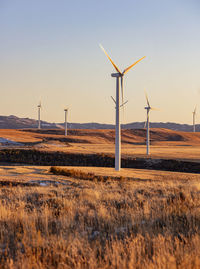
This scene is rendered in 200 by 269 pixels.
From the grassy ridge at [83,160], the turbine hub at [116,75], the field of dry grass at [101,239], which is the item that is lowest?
the grassy ridge at [83,160]

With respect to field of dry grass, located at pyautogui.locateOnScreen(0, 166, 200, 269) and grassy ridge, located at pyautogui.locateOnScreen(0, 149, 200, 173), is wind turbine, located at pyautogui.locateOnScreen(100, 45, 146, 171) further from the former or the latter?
field of dry grass, located at pyautogui.locateOnScreen(0, 166, 200, 269)

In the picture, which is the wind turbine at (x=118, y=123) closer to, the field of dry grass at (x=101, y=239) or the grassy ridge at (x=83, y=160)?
the grassy ridge at (x=83, y=160)

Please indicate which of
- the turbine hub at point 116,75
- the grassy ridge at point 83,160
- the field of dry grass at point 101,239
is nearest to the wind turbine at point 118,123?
the turbine hub at point 116,75

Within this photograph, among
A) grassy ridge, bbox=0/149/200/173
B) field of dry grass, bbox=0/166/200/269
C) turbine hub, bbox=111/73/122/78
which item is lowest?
grassy ridge, bbox=0/149/200/173

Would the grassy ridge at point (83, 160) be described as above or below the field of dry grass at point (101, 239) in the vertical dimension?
below

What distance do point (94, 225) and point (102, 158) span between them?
40923 millimetres

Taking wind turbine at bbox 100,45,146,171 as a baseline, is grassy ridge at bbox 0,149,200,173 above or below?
below

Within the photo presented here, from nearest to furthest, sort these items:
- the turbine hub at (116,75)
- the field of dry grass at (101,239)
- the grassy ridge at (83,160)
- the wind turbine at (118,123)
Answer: the field of dry grass at (101,239)
the wind turbine at (118,123)
the turbine hub at (116,75)
the grassy ridge at (83,160)

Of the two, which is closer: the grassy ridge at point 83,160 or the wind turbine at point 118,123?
the wind turbine at point 118,123

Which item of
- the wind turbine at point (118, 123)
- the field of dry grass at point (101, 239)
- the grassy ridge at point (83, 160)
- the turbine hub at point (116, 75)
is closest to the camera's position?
the field of dry grass at point (101, 239)

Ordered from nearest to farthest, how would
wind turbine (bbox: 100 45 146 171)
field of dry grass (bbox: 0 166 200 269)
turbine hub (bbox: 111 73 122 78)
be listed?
field of dry grass (bbox: 0 166 200 269) → wind turbine (bbox: 100 45 146 171) → turbine hub (bbox: 111 73 122 78)

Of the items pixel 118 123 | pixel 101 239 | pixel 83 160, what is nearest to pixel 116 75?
pixel 118 123

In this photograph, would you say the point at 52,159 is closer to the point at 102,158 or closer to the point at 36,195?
the point at 102,158

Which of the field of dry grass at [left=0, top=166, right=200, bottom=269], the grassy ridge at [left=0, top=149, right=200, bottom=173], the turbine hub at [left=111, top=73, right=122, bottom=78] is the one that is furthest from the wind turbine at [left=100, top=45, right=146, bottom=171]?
the field of dry grass at [left=0, top=166, right=200, bottom=269]
